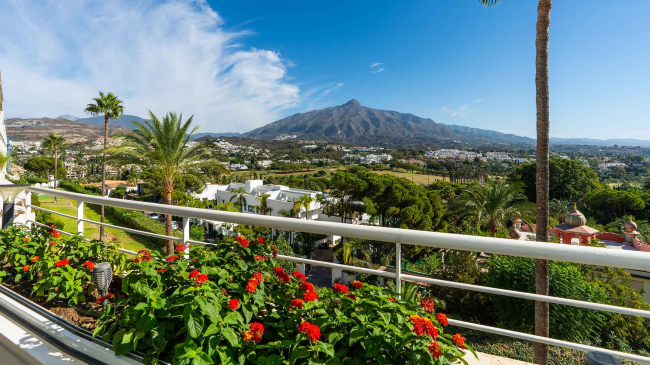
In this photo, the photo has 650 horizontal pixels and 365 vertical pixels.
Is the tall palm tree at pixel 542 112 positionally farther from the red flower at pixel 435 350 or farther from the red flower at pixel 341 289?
the red flower at pixel 435 350

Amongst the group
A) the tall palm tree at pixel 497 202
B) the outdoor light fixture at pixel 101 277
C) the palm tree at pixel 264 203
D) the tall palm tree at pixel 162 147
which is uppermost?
the tall palm tree at pixel 162 147

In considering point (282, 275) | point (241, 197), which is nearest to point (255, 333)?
point (282, 275)

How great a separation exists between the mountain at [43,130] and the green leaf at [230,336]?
9063 centimetres

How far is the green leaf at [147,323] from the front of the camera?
954 millimetres

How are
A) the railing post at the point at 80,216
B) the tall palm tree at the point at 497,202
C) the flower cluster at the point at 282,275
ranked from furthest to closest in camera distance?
the tall palm tree at the point at 497,202
the railing post at the point at 80,216
the flower cluster at the point at 282,275

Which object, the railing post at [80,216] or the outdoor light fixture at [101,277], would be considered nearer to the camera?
the outdoor light fixture at [101,277]

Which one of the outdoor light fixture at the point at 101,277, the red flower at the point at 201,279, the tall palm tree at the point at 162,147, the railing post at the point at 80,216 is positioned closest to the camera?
the red flower at the point at 201,279

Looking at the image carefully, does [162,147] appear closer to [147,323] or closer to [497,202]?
[147,323]

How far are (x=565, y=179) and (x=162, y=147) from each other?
55558mm

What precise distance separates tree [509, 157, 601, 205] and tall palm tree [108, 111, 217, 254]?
1869 inches

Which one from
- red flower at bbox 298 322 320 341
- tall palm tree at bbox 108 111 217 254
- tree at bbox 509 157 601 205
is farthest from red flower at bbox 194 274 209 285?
tree at bbox 509 157 601 205

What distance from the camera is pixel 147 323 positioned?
0.96 m

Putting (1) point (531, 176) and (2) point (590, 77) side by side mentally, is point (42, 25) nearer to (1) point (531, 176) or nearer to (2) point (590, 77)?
(2) point (590, 77)

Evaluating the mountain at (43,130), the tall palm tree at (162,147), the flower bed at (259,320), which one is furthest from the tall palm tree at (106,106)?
the mountain at (43,130)
